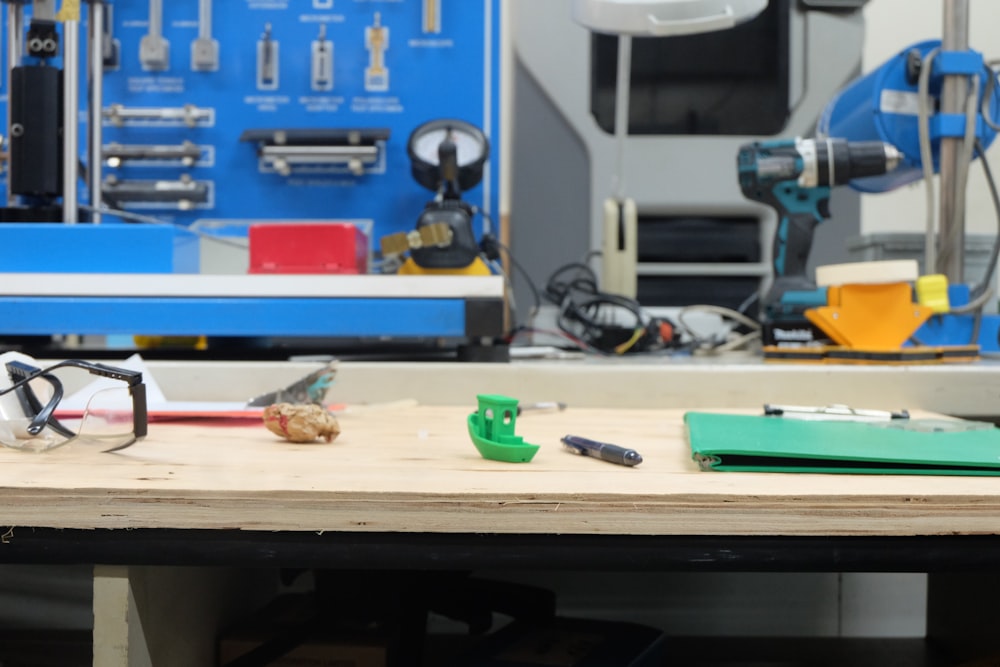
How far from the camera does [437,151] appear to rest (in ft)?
4.81

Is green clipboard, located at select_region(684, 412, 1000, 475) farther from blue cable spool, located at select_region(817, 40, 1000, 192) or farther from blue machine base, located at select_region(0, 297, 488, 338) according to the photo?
blue cable spool, located at select_region(817, 40, 1000, 192)

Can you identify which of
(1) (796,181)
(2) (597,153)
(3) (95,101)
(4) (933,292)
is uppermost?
(2) (597,153)

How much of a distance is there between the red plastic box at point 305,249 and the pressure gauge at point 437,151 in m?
0.33

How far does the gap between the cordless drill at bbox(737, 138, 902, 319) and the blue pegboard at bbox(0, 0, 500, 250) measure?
0.51 meters

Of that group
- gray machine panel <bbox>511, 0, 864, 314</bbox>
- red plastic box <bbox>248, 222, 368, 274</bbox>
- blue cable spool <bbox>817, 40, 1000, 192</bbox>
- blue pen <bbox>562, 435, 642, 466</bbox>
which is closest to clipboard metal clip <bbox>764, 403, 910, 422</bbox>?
blue pen <bbox>562, 435, 642, 466</bbox>

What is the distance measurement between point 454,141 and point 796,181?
1.90 ft

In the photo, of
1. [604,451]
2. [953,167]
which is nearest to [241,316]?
[604,451]

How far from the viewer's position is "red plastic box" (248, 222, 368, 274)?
1.17 metres

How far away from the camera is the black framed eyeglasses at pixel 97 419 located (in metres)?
0.59

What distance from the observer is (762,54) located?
277 centimetres

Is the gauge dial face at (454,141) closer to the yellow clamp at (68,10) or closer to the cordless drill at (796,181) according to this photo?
the cordless drill at (796,181)

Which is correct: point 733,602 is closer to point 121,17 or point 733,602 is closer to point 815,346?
point 815,346

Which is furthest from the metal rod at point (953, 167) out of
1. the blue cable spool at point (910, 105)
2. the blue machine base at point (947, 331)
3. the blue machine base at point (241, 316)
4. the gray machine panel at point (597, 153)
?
the gray machine panel at point (597, 153)

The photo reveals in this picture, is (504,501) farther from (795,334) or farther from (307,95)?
(307,95)
